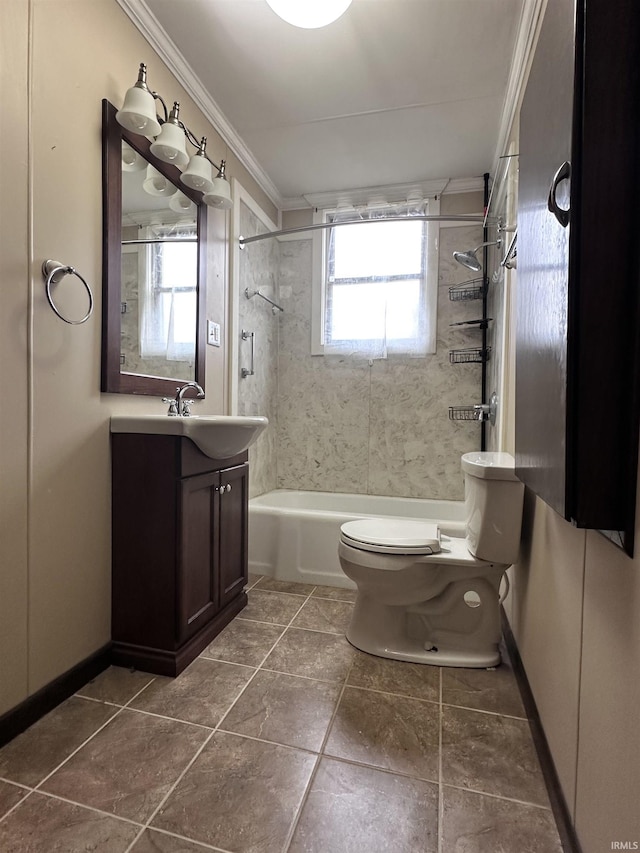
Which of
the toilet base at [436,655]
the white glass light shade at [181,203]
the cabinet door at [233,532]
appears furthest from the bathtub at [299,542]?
the white glass light shade at [181,203]

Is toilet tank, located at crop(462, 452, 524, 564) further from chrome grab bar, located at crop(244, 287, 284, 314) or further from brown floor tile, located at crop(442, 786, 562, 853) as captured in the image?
chrome grab bar, located at crop(244, 287, 284, 314)

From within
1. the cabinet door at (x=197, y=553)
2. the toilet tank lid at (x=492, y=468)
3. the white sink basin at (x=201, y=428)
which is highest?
the white sink basin at (x=201, y=428)

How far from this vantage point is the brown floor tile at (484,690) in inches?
53.5

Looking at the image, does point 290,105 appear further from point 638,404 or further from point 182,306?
point 638,404

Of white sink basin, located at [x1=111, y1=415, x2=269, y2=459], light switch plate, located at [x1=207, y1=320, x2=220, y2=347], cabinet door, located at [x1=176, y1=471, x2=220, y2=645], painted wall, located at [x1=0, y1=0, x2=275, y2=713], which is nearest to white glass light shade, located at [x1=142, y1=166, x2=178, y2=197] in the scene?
painted wall, located at [x1=0, y1=0, x2=275, y2=713]

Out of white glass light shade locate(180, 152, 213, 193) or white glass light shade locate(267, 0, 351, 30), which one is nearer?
white glass light shade locate(267, 0, 351, 30)

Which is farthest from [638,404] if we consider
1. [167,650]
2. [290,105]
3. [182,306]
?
[290,105]

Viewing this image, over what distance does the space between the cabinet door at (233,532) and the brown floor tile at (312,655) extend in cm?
32

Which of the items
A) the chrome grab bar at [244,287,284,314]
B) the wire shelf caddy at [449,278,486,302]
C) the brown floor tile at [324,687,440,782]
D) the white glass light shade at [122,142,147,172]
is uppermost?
the white glass light shade at [122,142,147,172]

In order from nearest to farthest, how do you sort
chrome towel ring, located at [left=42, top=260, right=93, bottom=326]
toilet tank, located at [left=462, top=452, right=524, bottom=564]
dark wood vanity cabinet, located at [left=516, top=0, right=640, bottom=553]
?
dark wood vanity cabinet, located at [left=516, top=0, right=640, bottom=553] → chrome towel ring, located at [left=42, top=260, right=93, bottom=326] → toilet tank, located at [left=462, top=452, right=524, bottom=564]

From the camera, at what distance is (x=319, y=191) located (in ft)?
10.2

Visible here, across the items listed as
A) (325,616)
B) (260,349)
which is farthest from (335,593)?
(260,349)

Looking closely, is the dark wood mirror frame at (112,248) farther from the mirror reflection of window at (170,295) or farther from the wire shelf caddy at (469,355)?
the wire shelf caddy at (469,355)

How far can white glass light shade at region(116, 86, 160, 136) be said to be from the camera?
147 centimetres
